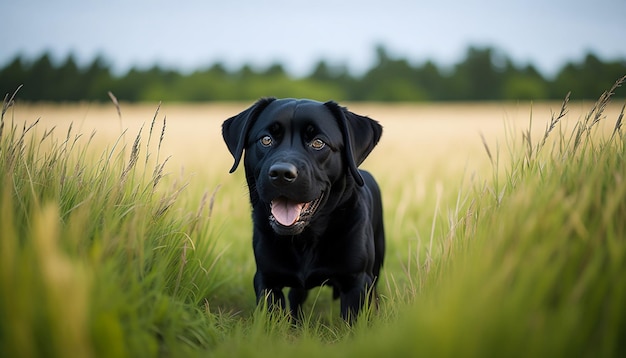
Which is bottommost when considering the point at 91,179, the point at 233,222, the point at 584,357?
the point at 233,222

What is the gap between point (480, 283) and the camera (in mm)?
1914

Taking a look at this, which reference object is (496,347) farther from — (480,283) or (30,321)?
(30,321)

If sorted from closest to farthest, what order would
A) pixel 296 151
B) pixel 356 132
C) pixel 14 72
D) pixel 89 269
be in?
pixel 89 269 → pixel 296 151 → pixel 356 132 → pixel 14 72

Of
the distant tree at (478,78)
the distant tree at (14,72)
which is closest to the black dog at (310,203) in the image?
the distant tree at (14,72)

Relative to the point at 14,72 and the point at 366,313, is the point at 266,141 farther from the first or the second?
the point at 14,72

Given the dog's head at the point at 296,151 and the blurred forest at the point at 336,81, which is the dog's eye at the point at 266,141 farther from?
the blurred forest at the point at 336,81

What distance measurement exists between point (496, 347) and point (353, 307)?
1.67m

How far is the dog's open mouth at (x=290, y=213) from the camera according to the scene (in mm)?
3136

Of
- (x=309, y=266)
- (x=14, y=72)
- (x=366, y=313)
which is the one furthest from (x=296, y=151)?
(x=14, y=72)

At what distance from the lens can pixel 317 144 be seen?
3.37 m

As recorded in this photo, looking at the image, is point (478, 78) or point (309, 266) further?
point (478, 78)

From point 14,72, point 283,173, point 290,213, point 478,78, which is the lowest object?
point 290,213

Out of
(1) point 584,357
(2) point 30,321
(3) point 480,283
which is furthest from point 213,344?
(1) point 584,357

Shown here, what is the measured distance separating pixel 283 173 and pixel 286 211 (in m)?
0.34
